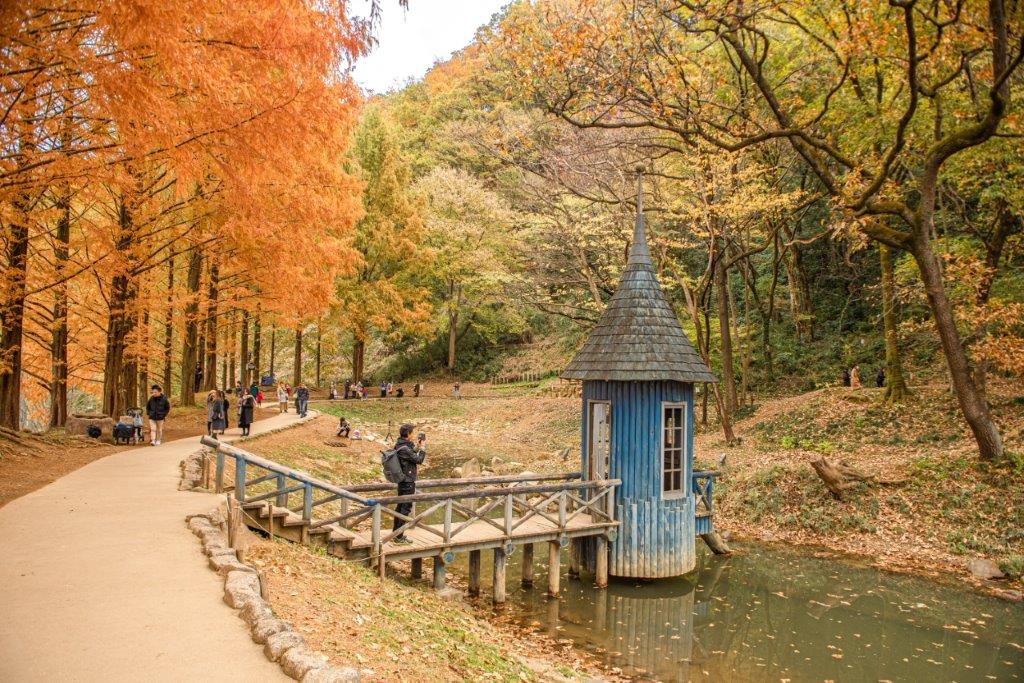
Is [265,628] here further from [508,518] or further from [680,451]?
[680,451]

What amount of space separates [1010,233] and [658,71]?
50.7ft

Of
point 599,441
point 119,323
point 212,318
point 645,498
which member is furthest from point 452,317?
point 645,498

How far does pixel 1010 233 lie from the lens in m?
22.1

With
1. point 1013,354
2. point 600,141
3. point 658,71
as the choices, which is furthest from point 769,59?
point 1013,354

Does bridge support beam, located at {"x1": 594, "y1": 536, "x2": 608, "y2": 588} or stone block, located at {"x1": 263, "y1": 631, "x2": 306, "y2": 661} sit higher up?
stone block, located at {"x1": 263, "y1": 631, "x2": 306, "y2": 661}

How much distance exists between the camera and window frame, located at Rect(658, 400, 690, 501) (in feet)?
A: 43.5

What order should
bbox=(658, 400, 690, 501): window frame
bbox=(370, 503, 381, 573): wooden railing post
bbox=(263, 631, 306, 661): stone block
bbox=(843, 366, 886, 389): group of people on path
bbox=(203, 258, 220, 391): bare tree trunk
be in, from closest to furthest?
1. bbox=(263, 631, 306, 661): stone block
2. bbox=(370, 503, 381, 573): wooden railing post
3. bbox=(658, 400, 690, 501): window frame
4. bbox=(203, 258, 220, 391): bare tree trunk
5. bbox=(843, 366, 886, 389): group of people on path

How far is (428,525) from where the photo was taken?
12.5 m

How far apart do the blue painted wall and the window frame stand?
0.09ft

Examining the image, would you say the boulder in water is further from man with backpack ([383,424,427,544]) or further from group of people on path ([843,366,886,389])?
group of people on path ([843,366,886,389])

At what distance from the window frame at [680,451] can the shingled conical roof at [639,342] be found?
0.66 meters

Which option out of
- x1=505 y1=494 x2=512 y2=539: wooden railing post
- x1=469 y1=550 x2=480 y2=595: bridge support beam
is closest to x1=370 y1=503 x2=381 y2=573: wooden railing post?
x1=469 y1=550 x2=480 y2=595: bridge support beam

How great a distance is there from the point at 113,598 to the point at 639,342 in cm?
959

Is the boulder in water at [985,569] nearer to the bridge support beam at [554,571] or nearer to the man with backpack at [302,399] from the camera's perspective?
the bridge support beam at [554,571]
